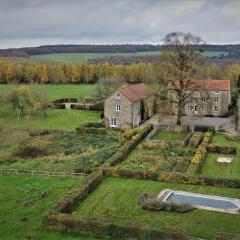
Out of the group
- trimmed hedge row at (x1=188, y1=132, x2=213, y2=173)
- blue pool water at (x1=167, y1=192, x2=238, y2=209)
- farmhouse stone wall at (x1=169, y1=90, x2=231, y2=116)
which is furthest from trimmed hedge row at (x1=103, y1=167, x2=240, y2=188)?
farmhouse stone wall at (x1=169, y1=90, x2=231, y2=116)

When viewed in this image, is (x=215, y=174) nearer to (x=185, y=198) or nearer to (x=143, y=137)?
(x=185, y=198)

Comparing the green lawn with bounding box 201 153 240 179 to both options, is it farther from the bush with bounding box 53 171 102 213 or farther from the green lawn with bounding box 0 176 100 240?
the green lawn with bounding box 0 176 100 240

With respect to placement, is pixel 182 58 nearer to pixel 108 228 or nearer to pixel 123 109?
pixel 123 109

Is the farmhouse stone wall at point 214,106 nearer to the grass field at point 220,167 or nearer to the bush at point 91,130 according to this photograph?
the bush at point 91,130

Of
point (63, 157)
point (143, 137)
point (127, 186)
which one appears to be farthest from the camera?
point (143, 137)

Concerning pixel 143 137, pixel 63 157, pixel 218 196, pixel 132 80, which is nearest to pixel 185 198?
pixel 218 196

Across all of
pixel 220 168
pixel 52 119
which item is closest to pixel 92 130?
pixel 52 119

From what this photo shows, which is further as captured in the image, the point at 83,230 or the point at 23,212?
the point at 23,212
